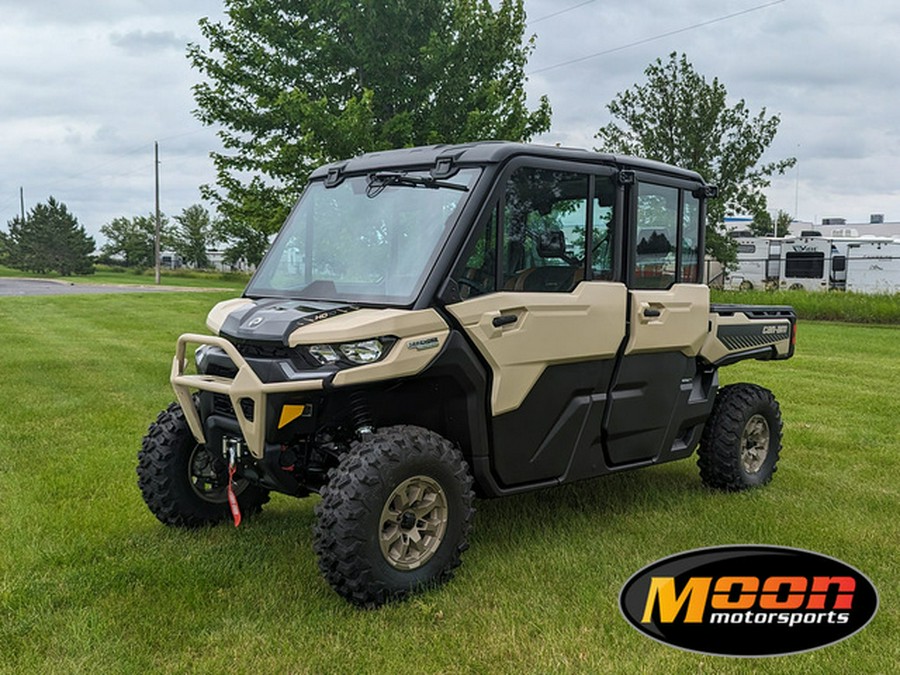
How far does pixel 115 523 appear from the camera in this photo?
541 cm

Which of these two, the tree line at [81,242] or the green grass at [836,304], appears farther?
the tree line at [81,242]

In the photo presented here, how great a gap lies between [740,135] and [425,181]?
2757 cm

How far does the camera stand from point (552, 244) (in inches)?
195

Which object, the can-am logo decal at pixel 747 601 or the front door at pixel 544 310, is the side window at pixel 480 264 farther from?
the can-am logo decal at pixel 747 601

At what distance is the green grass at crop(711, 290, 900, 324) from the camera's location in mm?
22844

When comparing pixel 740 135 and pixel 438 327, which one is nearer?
pixel 438 327

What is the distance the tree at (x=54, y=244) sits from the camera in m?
70.0

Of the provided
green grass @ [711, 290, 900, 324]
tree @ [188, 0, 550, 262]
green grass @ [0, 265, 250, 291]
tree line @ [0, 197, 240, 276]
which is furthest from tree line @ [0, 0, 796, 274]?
tree line @ [0, 197, 240, 276]

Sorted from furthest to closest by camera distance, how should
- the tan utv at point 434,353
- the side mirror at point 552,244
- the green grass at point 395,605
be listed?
the side mirror at point 552,244 → the tan utv at point 434,353 → the green grass at point 395,605

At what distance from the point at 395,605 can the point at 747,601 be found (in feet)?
5.47

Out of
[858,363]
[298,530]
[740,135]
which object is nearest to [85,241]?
[740,135]

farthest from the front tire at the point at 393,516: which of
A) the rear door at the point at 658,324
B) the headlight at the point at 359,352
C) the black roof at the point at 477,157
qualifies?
the black roof at the point at 477,157

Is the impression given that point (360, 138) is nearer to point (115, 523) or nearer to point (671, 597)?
point (115, 523)

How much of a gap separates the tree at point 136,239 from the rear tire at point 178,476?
71.4 m
